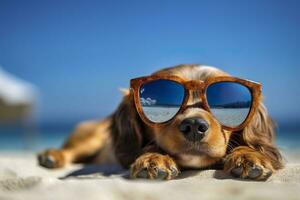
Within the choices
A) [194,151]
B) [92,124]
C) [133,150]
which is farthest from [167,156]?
[92,124]

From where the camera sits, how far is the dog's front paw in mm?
2639

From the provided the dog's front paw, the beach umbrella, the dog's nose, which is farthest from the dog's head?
the beach umbrella

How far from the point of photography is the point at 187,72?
10.8ft

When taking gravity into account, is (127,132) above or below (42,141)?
above

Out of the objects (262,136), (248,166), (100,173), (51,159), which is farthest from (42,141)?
(248,166)

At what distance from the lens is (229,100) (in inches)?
116

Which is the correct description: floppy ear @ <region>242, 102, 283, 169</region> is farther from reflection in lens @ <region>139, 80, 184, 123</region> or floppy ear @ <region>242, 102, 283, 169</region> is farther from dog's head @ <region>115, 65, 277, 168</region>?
reflection in lens @ <region>139, 80, 184, 123</region>

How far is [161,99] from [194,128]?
392 millimetres

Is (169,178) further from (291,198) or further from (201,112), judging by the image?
(291,198)

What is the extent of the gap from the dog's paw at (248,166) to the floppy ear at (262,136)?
0.21m

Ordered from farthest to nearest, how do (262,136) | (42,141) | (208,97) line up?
(42,141), (262,136), (208,97)

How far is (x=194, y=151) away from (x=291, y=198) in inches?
43.4

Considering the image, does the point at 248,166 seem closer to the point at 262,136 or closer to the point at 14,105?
the point at 262,136

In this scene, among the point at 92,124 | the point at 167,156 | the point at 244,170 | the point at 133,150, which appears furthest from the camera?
the point at 92,124
